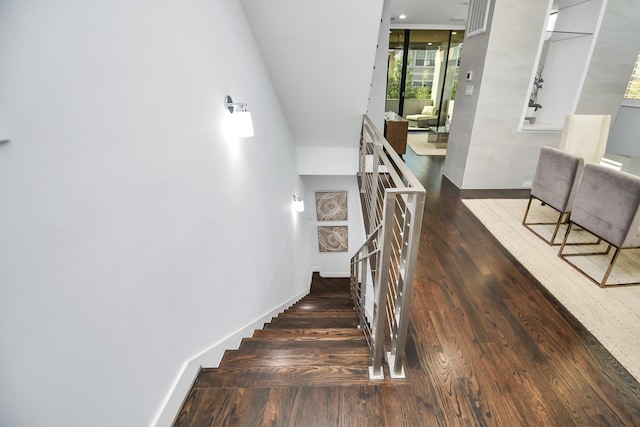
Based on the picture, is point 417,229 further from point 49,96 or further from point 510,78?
point 510,78

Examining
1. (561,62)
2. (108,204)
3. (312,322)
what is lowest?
(312,322)

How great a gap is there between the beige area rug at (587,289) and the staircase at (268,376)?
5.07 ft

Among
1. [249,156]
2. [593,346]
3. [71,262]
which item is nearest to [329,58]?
[249,156]

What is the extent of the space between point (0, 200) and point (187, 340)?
0.98 meters

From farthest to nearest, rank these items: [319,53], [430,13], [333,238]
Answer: [430,13] → [333,238] → [319,53]

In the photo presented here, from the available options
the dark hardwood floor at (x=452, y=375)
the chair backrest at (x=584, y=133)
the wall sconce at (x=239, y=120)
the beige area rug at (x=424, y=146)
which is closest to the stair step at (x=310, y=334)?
the dark hardwood floor at (x=452, y=375)

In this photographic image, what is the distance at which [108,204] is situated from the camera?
920 mm

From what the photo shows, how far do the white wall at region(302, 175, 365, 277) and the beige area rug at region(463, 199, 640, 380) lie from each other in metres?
2.14

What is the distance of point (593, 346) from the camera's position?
1903 mm

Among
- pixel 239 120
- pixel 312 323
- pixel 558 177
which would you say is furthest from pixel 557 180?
pixel 239 120

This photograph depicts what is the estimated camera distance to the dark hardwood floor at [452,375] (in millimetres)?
1383

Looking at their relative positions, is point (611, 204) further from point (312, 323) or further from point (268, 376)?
point (268, 376)

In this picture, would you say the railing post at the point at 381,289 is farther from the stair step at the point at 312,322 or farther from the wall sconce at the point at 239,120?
the stair step at the point at 312,322

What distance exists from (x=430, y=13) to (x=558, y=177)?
5466 mm
